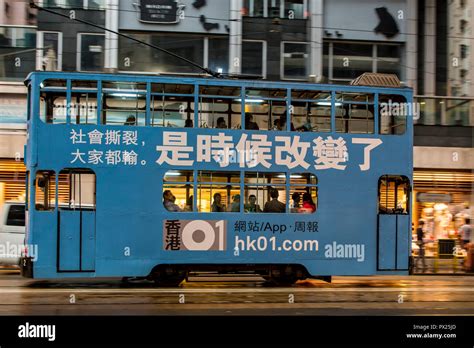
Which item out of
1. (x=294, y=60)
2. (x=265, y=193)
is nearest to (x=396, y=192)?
(x=265, y=193)

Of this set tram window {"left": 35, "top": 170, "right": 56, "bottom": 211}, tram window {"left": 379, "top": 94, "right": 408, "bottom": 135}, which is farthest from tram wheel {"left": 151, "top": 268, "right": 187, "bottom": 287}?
tram window {"left": 379, "top": 94, "right": 408, "bottom": 135}

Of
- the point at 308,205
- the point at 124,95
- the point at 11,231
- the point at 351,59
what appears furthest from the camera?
the point at 351,59

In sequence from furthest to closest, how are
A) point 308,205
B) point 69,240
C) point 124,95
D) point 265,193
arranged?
point 308,205, point 265,193, point 124,95, point 69,240

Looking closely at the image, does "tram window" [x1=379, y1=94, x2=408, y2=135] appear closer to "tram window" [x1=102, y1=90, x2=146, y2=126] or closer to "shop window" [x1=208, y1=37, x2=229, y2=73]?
"tram window" [x1=102, y1=90, x2=146, y2=126]

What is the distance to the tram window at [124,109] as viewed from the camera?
13.0 m

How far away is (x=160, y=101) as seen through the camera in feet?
43.1

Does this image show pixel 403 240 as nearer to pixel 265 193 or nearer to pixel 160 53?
pixel 265 193

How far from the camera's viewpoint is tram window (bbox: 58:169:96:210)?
1280 cm

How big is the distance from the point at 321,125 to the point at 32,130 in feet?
19.0

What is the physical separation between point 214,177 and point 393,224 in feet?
12.8

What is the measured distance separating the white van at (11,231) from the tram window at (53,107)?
15.4ft

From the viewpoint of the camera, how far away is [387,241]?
45.0ft

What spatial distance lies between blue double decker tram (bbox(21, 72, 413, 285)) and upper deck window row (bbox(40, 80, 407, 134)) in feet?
0.08

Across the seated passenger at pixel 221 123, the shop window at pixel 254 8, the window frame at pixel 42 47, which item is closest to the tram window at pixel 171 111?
the seated passenger at pixel 221 123
